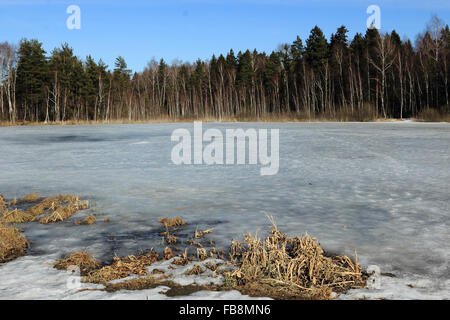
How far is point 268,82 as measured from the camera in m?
60.9

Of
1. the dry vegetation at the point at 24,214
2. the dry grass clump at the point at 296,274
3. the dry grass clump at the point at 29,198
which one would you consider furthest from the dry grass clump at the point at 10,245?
the dry grass clump at the point at 29,198

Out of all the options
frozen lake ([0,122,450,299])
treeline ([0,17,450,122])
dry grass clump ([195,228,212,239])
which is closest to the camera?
frozen lake ([0,122,450,299])

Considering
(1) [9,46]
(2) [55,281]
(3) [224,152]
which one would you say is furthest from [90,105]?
(2) [55,281]

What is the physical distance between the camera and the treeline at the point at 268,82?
41344 mm

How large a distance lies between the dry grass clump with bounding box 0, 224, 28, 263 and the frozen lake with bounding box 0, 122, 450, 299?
119 millimetres

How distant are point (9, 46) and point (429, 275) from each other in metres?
53.4

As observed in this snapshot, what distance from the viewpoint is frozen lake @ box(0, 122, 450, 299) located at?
11.6 feet

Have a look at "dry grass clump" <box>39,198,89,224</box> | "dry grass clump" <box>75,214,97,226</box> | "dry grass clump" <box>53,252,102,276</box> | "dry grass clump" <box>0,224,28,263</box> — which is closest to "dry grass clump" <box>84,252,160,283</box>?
"dry grass clump" <box>53,252,102,276</box>

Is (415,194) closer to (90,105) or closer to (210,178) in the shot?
(210,178)

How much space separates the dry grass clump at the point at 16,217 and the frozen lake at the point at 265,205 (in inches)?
16.0

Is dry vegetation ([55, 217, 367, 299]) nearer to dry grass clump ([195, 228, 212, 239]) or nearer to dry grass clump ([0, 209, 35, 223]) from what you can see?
dry grass clump ([195, 228, 212, 239])

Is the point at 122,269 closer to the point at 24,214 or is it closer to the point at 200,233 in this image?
the point at 200,233

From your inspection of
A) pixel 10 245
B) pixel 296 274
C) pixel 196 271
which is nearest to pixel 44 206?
pixel 10 245

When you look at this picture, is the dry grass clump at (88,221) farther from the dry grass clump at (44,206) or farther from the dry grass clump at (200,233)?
the dry grass clump at (200,233)
